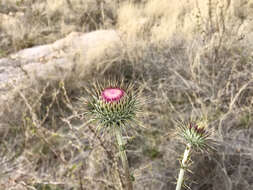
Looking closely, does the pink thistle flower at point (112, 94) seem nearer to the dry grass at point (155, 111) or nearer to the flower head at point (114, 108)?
the flower head at point (114, 108)

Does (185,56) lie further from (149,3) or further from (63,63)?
(149,3)

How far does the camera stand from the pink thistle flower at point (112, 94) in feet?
5.26

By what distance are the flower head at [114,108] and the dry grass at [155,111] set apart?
4.9 inches

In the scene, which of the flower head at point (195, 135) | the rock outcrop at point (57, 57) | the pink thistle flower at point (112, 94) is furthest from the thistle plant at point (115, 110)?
the rock outcrop at point (57, 57)

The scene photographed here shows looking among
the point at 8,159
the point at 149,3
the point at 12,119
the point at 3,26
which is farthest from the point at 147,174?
the point at 3,26

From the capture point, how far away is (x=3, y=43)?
5.91 metres

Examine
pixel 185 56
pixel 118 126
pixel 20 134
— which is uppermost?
pixel 118 126

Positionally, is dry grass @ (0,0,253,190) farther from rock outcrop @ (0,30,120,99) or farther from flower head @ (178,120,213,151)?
flower head @ (178,120,213,151)

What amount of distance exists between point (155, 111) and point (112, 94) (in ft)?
A: 6.21

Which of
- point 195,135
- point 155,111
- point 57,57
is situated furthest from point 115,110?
point 57,57

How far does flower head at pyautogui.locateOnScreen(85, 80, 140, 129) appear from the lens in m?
1.55

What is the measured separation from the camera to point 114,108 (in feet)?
5.18

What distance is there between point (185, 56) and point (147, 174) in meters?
2.11

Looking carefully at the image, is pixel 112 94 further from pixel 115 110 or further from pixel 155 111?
pixel 155 111
